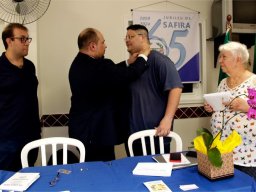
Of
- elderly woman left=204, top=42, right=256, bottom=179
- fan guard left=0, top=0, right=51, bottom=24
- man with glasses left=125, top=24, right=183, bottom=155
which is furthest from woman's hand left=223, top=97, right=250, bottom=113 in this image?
fan guard left=0, top=0, right=51, bottom=24

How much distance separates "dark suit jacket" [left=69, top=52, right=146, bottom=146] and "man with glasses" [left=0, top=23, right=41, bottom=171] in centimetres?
36

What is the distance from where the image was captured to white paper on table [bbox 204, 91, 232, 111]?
175 centimetres

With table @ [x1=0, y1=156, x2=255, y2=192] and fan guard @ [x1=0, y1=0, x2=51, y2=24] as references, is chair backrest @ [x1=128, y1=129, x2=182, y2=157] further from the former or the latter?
fan guard @ [x1=0, y1=0, x2=51, y2=24]

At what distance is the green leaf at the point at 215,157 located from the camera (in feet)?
4.44

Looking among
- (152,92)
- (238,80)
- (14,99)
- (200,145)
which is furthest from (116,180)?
(238,80)

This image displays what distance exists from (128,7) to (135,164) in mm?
1985

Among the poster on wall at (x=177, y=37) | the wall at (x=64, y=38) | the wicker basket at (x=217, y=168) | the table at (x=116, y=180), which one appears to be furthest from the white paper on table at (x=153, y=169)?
the poster on wall at (x=177, y=37)

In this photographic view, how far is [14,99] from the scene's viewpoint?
2080 millimetres

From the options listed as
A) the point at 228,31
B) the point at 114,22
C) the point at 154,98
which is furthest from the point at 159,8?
the point at 154,98

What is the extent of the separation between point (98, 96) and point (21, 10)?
3.30 ft

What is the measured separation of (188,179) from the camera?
55.6 inches

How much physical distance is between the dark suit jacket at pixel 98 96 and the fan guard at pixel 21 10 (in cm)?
62

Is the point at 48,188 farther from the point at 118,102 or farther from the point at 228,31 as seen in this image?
the point at 228,31

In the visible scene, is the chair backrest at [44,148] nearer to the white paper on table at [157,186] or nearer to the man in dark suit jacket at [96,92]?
the man in dark suit jacket at [96,92]
